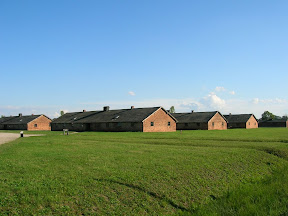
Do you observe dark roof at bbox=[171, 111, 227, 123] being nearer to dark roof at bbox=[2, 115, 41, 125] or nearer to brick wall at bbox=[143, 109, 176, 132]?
brick wall at bbox=[143, 109, 176, 132]

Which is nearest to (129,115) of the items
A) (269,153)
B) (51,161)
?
(269,153)

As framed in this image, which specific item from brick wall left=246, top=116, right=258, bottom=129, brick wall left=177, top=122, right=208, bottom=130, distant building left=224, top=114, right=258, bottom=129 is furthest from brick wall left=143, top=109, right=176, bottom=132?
brick wall left=246, top=116, right=258, bottom=129

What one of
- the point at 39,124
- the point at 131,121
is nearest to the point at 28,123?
the point at 39,124

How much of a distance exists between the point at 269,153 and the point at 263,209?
10.9 m

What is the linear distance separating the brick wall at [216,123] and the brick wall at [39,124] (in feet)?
153

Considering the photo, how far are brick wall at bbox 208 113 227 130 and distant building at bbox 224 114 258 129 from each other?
415 inches

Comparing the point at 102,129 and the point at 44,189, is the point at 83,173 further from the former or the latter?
the point at 102,129

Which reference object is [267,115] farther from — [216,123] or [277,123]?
[216,123]

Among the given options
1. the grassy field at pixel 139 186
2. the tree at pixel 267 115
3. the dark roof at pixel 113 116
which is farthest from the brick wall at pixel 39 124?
the tree at pixel 267 115

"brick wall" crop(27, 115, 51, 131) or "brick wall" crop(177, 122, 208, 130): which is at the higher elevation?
"brick wall" crop(27, 115, 51, 131)

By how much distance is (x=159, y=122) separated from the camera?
57.1 metres

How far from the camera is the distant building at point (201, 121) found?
68.6 metres

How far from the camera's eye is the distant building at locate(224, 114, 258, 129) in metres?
84.1

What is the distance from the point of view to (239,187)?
13.5 meters
